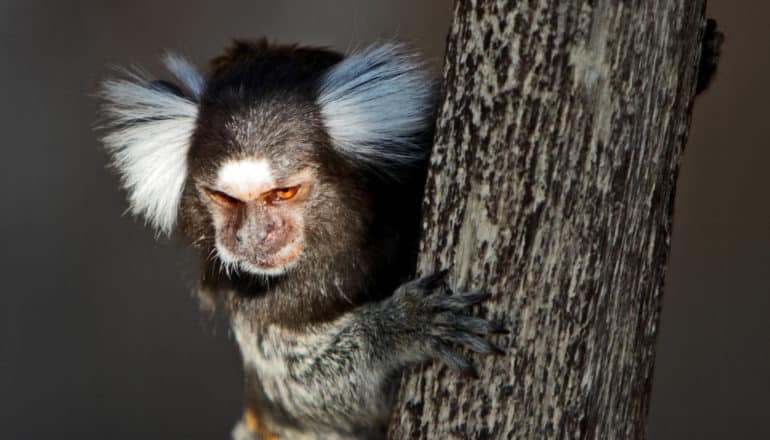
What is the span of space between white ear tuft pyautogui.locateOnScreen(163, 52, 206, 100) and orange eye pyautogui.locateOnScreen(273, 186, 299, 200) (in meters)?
0.41

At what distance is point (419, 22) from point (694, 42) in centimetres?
310

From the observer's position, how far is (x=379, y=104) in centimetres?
260

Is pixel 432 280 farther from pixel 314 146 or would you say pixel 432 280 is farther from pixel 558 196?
pixel 314 146

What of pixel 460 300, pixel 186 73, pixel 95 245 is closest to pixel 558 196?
pixel 460 300

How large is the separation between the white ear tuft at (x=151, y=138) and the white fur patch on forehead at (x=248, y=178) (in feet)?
0.91

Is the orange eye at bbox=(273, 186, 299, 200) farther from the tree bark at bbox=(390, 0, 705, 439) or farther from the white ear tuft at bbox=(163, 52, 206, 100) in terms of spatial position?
the tree bark at bbox=(390, 0, 705, 439)

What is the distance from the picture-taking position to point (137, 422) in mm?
4945

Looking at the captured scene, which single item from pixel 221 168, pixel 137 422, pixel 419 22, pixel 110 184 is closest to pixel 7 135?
pixel 110 184

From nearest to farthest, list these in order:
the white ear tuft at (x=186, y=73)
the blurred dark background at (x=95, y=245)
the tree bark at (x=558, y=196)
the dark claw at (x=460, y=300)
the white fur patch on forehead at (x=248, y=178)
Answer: the tree bark at (x=558, y=196)
the dark claw at (x=460, y=300)
the white fur patch on forehead at (x=248, y=178)
the white ear tuft at (x=186, y=73)
the blurred dark background at (x=95, y=245)

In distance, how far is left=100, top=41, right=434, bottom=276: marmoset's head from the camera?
2.55 meters

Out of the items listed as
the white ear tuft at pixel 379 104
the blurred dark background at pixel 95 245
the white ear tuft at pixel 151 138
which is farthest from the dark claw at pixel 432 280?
the blurred dark background at pixel 95 245

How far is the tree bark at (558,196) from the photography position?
1.81 m

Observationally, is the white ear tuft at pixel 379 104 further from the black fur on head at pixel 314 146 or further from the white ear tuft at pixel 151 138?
the white ear tuft at pixel 151 138

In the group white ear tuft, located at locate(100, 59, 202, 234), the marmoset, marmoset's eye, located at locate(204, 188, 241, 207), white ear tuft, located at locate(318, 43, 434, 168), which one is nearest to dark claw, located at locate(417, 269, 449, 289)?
the marmoset
